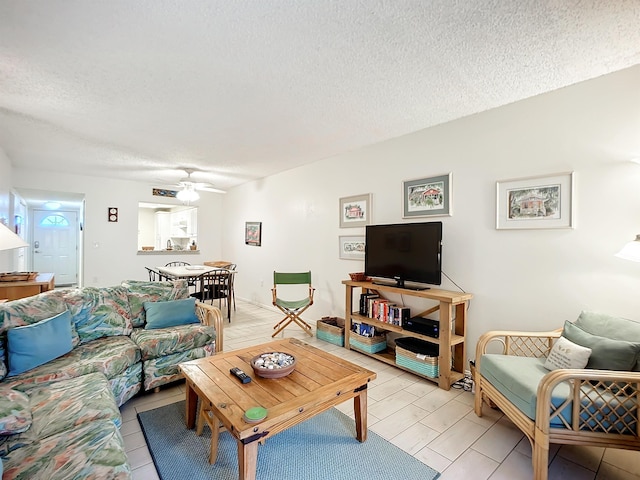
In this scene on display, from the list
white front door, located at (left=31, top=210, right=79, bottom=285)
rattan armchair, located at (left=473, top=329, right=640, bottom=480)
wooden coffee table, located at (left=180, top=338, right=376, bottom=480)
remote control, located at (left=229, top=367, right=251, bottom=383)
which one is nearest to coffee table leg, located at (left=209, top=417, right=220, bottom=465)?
wooden coffee table, located at (left=180, top=338, right=376, bottom=480)

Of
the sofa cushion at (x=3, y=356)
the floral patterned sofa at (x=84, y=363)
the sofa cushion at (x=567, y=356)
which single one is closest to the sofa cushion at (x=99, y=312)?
the floral patterned sofa at (x=84, y=363)

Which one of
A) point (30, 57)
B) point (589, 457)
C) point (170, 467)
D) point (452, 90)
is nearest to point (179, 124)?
point (30, 57)

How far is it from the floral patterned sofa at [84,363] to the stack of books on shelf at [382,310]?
165 centimetres

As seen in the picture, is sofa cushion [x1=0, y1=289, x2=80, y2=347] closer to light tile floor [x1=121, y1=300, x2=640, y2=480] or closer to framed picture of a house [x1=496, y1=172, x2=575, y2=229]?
light tile floor [x1=121, y1=300, x2=640, y2=480]

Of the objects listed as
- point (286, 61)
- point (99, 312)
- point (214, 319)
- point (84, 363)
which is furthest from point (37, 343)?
point (286, 61)

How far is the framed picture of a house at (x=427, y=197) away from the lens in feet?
10.2

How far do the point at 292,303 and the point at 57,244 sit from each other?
25.5ft

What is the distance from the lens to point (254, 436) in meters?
1.43

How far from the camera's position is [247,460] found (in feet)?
4.64

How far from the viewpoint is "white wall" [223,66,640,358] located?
2.16 meters

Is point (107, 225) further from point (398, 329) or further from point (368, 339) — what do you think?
point (398, 329)

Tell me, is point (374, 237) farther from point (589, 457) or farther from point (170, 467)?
point (170, 467)

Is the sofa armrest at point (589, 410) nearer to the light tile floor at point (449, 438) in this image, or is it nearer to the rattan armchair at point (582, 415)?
the rattan armchair at point (582, 415)

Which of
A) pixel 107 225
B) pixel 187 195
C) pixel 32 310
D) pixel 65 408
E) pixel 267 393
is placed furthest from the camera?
pixel 107 225
